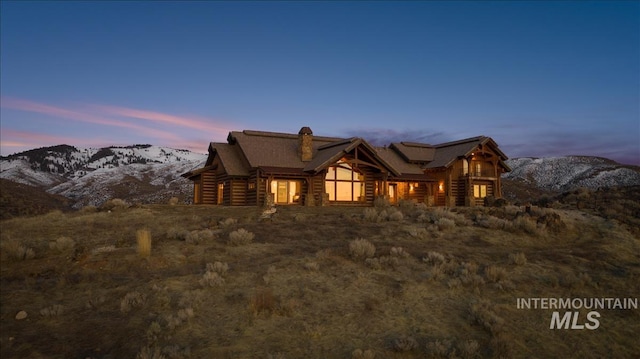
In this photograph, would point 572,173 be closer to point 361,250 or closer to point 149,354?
point 361,250

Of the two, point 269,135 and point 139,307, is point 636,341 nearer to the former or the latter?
point 139,307

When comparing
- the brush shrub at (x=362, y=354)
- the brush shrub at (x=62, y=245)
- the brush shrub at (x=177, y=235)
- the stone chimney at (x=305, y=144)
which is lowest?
the brush shrub at (x=362, y=354)

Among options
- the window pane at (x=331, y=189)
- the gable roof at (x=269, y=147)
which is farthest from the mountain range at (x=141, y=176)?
the window pane at (x=331, y=189)

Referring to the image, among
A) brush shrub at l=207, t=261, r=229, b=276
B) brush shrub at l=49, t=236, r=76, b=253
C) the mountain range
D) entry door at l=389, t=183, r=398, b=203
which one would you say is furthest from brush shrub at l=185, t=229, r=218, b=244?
the mountain range

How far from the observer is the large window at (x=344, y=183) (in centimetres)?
3562

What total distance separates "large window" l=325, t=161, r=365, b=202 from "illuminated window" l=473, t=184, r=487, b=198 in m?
12.9

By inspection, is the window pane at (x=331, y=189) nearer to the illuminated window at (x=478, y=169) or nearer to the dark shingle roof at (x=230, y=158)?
the dark shingle roof at (x=230, y=158)

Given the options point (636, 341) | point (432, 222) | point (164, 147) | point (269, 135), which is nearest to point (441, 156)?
point (269, 135)

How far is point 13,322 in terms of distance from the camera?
11188 mm

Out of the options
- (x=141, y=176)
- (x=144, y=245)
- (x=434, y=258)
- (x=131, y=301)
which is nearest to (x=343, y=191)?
(x=434, y=258)

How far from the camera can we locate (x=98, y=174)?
109 meters

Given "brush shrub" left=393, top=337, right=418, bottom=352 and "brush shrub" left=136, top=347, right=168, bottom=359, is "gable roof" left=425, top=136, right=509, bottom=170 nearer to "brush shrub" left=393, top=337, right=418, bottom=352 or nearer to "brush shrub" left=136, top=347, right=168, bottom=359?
"brush shrub" left=393, top=337, right=418, bottom=352

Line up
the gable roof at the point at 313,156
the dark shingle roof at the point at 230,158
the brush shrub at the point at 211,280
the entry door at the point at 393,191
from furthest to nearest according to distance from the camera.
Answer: the entry door at the point at 393,191 → the dark shingle roof at the point at 230,158 → the gable roof at the point at 313,156 → the brush shrub at the point at 211,280

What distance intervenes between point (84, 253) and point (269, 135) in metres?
23.5
